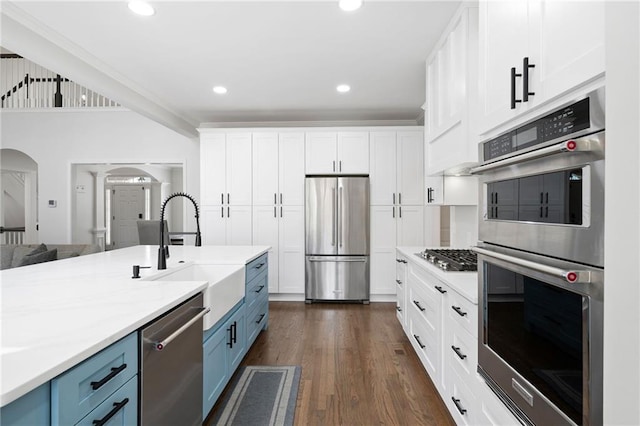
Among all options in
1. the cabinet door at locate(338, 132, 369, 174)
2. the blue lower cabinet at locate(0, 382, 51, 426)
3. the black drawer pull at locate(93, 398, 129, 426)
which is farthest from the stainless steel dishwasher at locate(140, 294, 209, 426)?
the cabinet door at locate(338, 132, 369, 174)

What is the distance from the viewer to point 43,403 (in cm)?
84

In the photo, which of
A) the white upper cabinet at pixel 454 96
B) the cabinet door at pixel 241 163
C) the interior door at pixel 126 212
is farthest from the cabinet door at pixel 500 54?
the interior door at pixel 126 212

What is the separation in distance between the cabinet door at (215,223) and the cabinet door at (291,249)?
852 millimetres

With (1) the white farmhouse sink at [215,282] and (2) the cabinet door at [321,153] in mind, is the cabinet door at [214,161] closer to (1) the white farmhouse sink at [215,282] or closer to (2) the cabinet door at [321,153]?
(2) the cabinet door at [321,153]

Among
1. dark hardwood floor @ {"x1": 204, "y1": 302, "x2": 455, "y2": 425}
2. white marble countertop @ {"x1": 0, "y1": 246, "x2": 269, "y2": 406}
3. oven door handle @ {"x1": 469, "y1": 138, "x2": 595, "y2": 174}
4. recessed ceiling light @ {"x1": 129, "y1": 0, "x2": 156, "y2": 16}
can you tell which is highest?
recessed ceiling light @ {"x1": 129, "y1": 0, "x2": 156, "y2": 16}

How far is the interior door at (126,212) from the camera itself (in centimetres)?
912

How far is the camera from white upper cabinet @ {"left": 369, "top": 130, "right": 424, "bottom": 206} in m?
4.83

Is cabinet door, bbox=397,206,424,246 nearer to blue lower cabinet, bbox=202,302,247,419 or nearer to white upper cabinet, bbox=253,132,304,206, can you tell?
white upper cabinet, bbox=253,132,304,206

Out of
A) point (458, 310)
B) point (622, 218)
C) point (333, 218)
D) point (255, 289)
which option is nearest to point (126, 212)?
point (333, 218)

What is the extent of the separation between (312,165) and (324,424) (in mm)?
3454

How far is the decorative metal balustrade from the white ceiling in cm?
300

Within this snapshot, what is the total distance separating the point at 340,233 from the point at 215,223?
6.07 ft

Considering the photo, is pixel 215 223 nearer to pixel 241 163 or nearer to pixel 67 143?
pixel 241 163

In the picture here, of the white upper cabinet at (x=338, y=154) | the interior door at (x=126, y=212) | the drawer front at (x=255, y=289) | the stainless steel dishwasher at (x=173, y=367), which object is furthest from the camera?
the interior door at (x=126, y=212)
